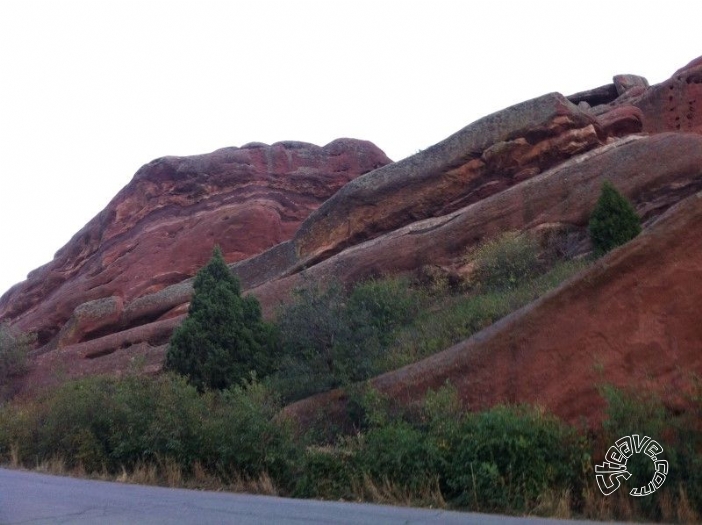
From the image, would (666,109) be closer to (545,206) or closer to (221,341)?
(545,206)

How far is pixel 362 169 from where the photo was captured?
38.5 metres

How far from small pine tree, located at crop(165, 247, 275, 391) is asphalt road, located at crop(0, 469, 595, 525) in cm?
717

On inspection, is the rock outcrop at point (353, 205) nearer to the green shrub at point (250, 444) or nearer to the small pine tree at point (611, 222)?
the small pine tree at point (611, 222)

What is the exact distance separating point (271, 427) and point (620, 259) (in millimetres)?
6448

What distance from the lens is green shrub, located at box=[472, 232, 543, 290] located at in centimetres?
1859

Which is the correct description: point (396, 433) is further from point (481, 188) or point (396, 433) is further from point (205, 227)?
point (205, 227)

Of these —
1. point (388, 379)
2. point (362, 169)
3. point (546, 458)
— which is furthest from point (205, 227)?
point (546, 458)

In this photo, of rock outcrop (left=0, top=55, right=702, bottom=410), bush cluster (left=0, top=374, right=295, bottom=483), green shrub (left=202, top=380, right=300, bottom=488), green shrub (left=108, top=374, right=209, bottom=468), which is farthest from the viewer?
rock outcrop (left=0, top=55, right=702, bottom=410)

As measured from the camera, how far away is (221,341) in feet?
63.9

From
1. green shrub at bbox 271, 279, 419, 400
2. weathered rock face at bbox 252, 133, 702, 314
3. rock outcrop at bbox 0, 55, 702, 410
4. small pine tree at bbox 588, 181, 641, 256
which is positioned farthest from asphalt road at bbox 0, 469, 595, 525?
small pine tree at bbox 588, 181, 641, 256

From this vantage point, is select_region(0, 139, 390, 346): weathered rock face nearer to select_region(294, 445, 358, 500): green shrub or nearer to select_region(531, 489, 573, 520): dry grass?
select_region(294, 445, 358, 500): green shrub

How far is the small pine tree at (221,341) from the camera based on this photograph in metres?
19.0

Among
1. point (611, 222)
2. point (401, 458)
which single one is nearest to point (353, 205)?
point (611, 222)

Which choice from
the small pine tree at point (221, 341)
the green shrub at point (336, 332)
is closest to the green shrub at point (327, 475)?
the green shrub at point (336, 332)
